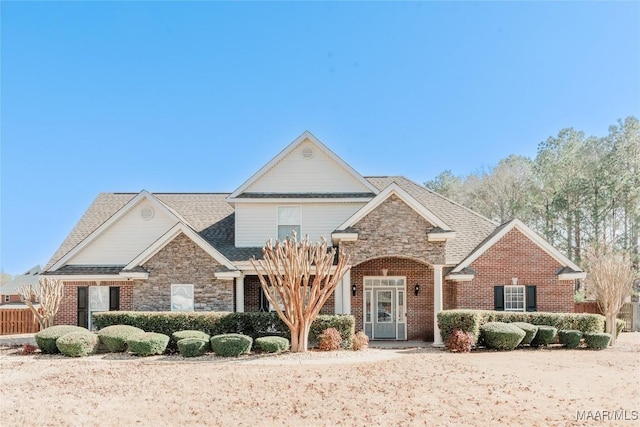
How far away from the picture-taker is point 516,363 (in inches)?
551

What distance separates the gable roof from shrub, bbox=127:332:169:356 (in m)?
11.0

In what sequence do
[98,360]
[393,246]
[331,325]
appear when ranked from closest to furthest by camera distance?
[98,360] → [331,325] → [393,246]

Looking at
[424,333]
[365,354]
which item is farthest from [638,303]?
[365,354]

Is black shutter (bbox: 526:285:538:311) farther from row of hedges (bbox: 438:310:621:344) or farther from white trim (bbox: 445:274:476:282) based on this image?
white trim (bbox: 445:274:476:282)

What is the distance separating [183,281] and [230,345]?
485cm

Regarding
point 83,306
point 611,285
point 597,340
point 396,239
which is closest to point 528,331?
point 597,340

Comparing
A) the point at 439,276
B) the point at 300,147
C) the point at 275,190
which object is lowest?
the point at 439,276

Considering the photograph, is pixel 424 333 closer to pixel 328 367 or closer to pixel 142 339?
pixel 328 367

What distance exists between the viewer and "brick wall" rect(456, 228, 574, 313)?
64.4ft

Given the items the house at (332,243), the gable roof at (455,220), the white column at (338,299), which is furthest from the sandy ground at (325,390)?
the gable roof at (455,220)

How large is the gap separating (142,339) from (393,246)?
9.35 m

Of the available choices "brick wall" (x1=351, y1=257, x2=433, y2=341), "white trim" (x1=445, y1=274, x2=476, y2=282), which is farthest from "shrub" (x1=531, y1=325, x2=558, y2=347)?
"brick wall" (x1=351, y1=257, x2=433, y2=341)

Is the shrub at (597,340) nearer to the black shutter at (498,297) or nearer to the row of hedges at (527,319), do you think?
the row of hedges at (527,319)

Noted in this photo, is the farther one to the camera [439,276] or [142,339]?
[439,276]
